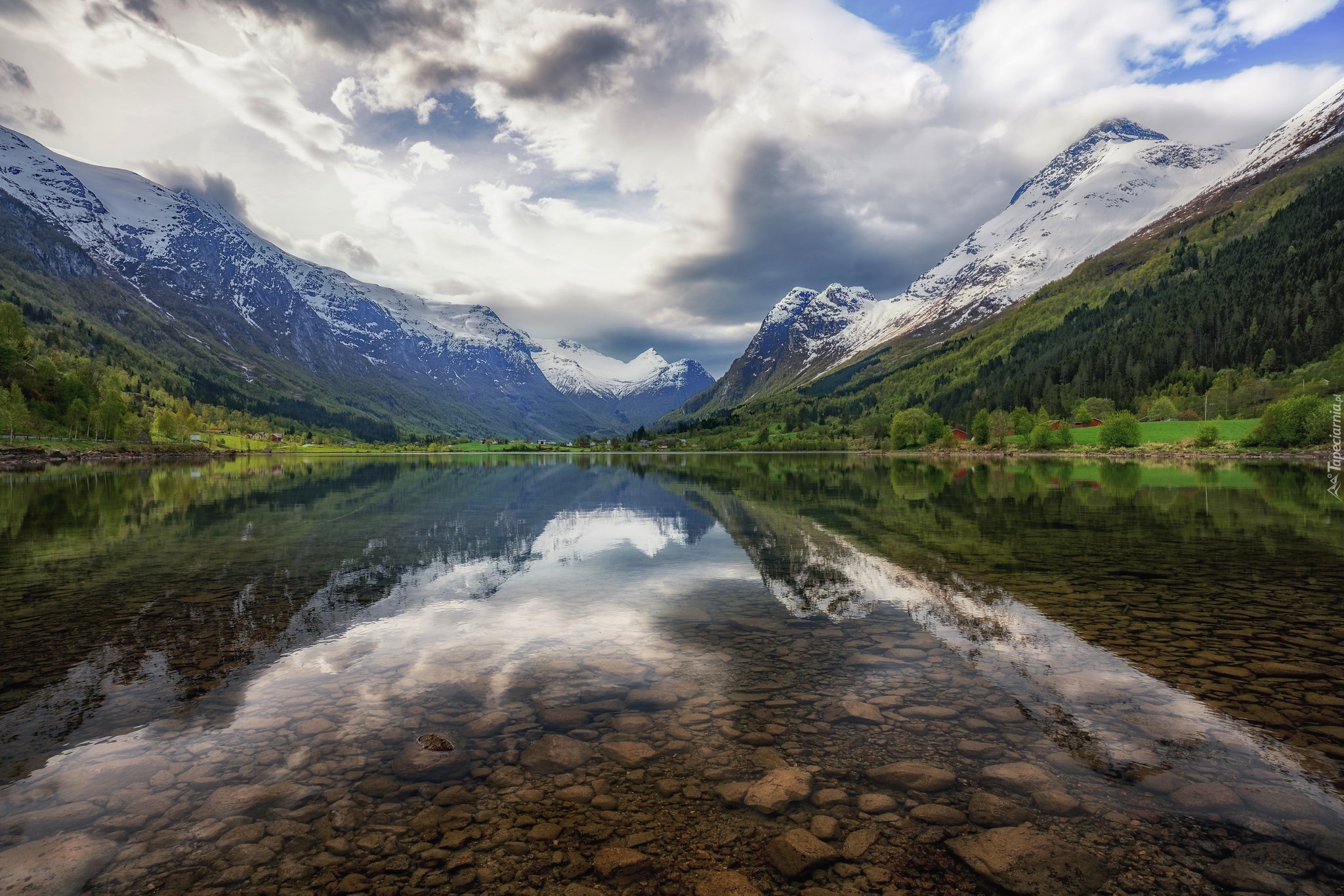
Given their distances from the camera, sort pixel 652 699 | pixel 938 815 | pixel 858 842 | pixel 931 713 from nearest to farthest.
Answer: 1. pixel 858 842
2. pixel 938 815
3. pixel 931 713
4. pixel 652 699

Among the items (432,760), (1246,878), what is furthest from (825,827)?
(432,760)

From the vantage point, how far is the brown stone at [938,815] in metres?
8.12

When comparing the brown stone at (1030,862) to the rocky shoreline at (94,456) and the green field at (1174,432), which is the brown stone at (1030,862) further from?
the green field at (1174,432)

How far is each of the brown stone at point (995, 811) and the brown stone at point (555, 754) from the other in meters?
5.87

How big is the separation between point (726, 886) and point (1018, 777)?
513cm

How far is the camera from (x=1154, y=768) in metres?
9.33

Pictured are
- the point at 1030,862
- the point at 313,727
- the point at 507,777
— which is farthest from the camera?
the point at 313,727

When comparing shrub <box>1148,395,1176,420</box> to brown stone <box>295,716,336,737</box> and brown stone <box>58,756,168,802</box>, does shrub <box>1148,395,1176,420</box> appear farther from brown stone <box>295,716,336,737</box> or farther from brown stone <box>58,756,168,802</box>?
brown stone <box>58,756,168,802</box>

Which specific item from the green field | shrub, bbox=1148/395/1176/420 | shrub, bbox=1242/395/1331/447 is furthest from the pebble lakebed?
shrub, bbox=1148/395/1176/420

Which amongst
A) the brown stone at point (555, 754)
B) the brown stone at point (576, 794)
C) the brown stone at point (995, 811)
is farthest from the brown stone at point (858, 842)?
the brown stone at point (555, 754)

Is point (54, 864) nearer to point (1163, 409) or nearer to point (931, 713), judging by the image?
point (931, 713)

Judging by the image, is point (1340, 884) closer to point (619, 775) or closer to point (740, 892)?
point (740, 892)

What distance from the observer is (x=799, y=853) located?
7.56 metres

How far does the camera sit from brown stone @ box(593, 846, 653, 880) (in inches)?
284
